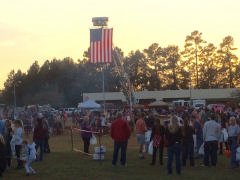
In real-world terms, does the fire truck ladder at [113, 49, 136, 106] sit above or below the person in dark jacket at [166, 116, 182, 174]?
above

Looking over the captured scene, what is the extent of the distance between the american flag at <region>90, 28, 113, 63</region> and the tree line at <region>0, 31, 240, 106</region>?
4696cm

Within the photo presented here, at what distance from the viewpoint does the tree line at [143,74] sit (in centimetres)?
8038

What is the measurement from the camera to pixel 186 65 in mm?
81562

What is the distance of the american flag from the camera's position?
30906 millimetres

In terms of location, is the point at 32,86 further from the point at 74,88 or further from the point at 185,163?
the point at 185,163

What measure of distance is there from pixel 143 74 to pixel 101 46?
176ft

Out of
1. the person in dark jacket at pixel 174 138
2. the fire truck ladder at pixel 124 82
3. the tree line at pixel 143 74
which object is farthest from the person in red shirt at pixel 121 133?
the tree line at pixel 143 74

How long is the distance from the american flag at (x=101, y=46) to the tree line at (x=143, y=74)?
46958 mm

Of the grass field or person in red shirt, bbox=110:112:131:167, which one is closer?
the grass field

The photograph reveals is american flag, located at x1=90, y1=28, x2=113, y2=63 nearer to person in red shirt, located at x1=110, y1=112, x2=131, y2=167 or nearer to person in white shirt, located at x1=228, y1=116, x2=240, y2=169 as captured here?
person in red shirt, located at x1=110, y1=112, x2=131, y2=167

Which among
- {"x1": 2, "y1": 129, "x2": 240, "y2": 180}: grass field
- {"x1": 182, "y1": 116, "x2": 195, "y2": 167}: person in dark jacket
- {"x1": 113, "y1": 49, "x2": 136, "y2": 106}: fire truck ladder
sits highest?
{"x1": 113, "y1": 49, "x2": 136, "y2": 106}: fire truck ladder

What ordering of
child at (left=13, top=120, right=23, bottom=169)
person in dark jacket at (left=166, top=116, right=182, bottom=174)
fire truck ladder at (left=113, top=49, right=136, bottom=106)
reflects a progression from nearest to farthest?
person in dark jacket at (left=166, top=116, right=182, bottom=174), child at (left=13, top=120, right=23, bottom=169), fire truck ladder at (left=113, top=49, right=136, bottom=106)

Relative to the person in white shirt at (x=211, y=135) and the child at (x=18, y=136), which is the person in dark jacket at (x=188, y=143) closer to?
the person in white shirt at (x=211, y=135)

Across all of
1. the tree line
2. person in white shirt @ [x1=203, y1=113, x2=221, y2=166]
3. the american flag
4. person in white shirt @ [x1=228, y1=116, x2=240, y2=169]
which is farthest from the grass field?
the tree line
